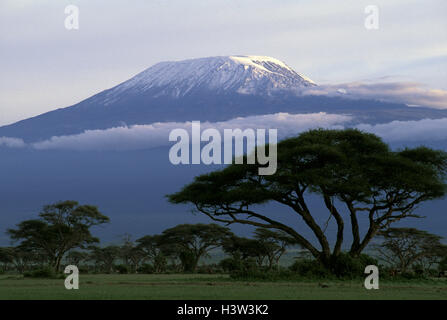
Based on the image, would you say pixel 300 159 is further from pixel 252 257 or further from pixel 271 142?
pixel 252 257

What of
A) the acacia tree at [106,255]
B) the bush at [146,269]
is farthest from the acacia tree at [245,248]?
the acacia tree at [106,255]

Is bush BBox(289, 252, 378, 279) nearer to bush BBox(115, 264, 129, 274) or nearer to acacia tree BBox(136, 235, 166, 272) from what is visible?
acacia tree BBox(136, 235, 166, 272)

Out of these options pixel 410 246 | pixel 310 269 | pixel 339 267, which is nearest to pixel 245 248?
pixel 410 246

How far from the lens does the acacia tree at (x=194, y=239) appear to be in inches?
2756

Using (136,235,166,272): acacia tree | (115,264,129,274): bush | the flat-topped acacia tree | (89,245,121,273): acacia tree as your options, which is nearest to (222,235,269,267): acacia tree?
(136,235,166,272): acacia tree

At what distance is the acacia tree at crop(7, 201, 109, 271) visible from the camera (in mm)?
64088

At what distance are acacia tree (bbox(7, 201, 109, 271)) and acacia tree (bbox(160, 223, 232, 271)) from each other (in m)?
8.60

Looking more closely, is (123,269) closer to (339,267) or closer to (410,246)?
(410,246)

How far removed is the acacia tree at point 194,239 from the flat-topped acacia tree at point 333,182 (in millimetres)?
27245

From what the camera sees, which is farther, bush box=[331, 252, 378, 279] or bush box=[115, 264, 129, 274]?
bush box=[115, 264, 129, 274]

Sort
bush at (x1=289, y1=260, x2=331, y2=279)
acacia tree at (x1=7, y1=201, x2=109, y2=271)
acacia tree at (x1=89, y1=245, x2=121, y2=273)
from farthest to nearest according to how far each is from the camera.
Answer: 1. acacia tree at (x1=89, y1=245, x2=121, y2=273)
2. acacia tree at (x1=7, y1=201, x2=109, y2=271)
3. bush at (x1=289, y1=260, x2=331, y2=279)

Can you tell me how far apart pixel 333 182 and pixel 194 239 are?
113 ft
